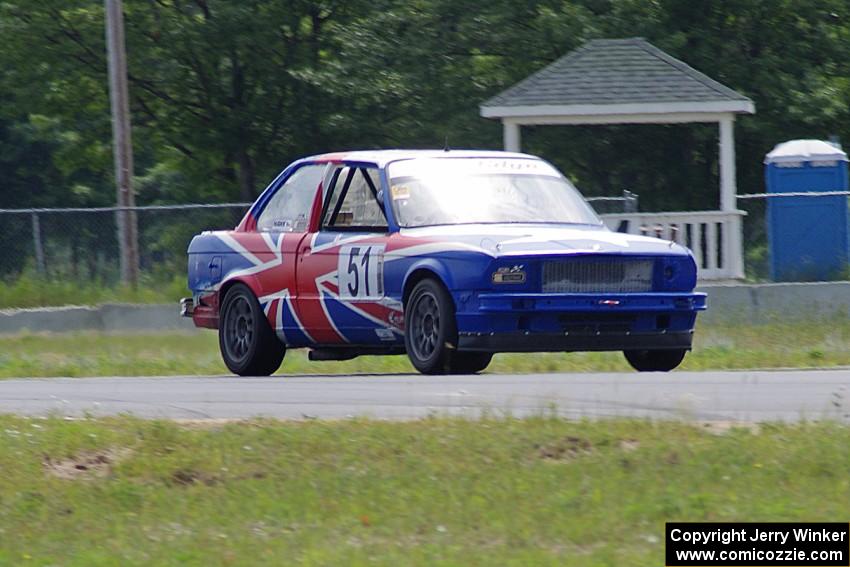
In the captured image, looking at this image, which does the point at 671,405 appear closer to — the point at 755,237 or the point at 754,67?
the point at 755,237

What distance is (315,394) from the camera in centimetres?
1171

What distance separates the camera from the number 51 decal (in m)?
13.1

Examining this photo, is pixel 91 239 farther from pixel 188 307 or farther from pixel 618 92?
pixel 188 307

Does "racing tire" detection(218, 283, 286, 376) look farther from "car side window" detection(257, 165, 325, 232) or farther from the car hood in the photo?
the car hood

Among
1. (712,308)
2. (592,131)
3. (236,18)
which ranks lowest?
(712,308)

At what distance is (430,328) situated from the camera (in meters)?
12.6

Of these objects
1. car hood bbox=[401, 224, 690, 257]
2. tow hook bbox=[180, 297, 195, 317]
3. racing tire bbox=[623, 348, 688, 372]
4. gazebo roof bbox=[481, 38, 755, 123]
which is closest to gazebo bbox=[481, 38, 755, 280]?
gazebo roof bbox=[481, 38, 755, 123]

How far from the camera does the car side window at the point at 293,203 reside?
1414 cm

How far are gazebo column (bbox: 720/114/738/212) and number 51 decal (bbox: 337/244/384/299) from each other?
38.4 feet

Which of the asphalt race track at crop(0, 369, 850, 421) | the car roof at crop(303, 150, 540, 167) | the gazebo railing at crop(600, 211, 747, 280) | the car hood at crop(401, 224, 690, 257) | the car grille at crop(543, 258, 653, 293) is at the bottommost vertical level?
the gazebo railing at crop(600, 211, 747, 280)

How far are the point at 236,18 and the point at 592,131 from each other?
24.5 ft

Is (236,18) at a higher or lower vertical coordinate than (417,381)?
higher

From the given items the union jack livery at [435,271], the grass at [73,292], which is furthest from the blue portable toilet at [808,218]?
the union jack livery at [435,271]

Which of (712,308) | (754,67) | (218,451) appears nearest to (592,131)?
(754,67)
